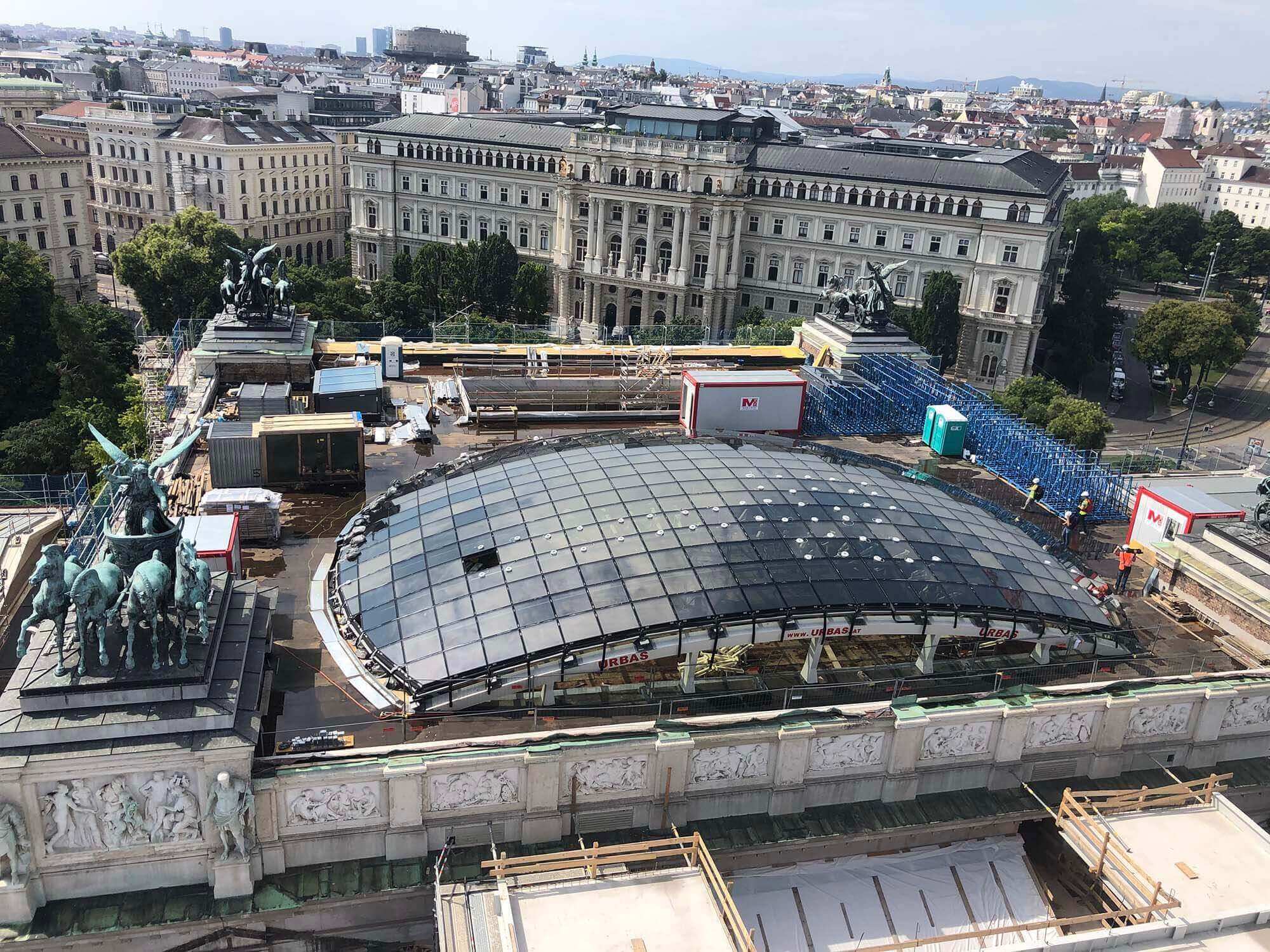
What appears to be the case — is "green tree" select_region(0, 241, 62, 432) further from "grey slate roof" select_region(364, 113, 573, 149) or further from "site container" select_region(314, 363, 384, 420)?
"grey slate roof" select_region(364, 113, 573, 149)

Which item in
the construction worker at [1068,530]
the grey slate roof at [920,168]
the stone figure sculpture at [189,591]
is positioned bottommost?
the construction worker at [1068,530]

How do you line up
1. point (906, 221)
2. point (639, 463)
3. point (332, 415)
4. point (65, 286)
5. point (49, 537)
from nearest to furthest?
point (639, 463), point (332, 415), point (49, 537), point (906, 221), point (65, 286)

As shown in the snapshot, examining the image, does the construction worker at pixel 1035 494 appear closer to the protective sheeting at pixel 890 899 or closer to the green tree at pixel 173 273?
the protective sheeting at pixel 890 899

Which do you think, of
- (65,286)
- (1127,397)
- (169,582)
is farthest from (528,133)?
(169,582)

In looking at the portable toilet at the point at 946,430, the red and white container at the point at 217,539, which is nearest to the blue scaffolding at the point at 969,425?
the portable toilet at the point at 946,430

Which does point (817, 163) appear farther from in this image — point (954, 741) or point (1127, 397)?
point (954, 741)

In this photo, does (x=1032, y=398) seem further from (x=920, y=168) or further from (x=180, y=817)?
(x=180, y=817)

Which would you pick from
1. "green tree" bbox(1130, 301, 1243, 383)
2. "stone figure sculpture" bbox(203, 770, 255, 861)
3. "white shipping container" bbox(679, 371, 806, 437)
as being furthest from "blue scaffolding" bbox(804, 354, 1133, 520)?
"green tree" bbox(1130, 301, 1243, 383)
